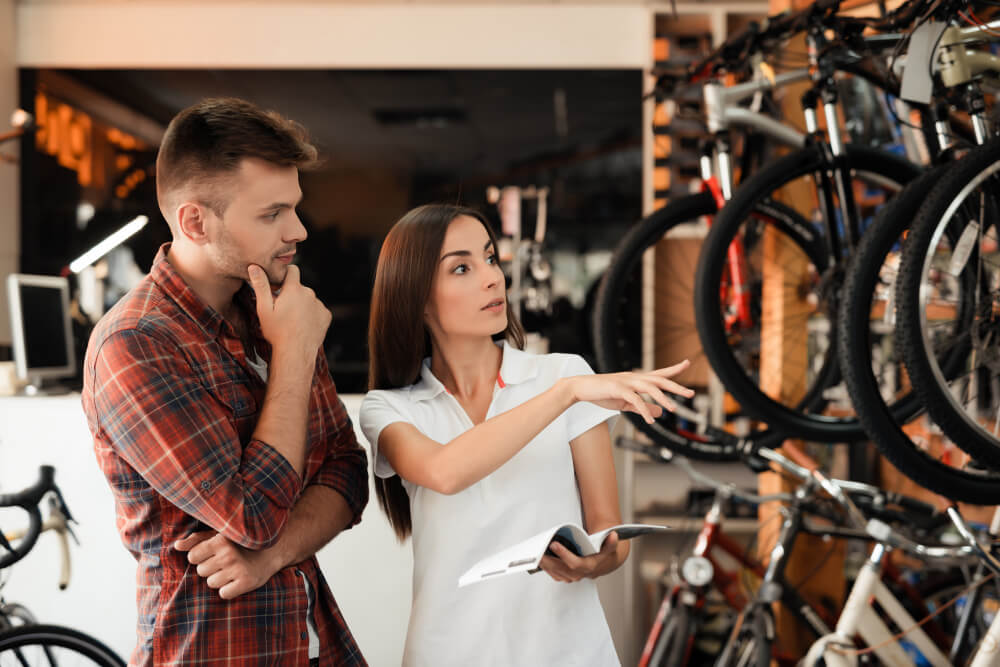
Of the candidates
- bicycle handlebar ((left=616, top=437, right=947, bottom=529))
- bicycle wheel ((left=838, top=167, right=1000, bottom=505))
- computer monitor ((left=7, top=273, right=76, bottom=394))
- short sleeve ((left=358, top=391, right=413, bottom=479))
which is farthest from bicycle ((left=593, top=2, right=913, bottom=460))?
computer monitor ((left=7, top=273, right=76, bottom=394))

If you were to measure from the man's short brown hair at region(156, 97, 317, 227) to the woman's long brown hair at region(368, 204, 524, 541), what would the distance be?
23cm

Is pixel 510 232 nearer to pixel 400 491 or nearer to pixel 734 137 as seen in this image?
pixel 734 137

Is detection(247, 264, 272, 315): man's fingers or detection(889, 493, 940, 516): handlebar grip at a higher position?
detection(247, 264, 272, 315): man's fingers

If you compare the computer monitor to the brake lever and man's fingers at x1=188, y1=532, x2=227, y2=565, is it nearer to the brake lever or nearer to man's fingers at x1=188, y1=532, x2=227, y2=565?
Answer: the brake lever

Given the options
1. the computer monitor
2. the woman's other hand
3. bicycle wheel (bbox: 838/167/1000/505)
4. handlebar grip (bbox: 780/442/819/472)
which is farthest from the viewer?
the computer monitor

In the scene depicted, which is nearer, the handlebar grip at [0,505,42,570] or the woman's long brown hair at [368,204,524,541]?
the woman's long brown hair at [368,204,524,541]

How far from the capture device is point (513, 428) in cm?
108

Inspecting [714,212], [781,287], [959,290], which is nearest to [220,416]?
[959,290]

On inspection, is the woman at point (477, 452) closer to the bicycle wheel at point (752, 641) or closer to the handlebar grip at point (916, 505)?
the bicycle wheel at point (752, 641)

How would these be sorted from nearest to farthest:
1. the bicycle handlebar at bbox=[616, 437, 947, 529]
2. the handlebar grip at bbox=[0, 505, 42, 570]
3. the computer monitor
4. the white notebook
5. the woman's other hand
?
1. the white notebook
2. the woman's other hand
3. the handlebar grip at bbox=[0, 505, 42, 570]
4. the bicycle handlebar at bbox=[616, 437, 947, 529]
5. the computer monitor

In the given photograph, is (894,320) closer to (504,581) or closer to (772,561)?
(504,581)

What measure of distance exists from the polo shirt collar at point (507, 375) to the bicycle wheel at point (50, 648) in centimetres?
101

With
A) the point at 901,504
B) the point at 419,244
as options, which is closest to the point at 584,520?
the point at 419,244

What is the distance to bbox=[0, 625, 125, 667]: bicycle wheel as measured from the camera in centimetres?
173
